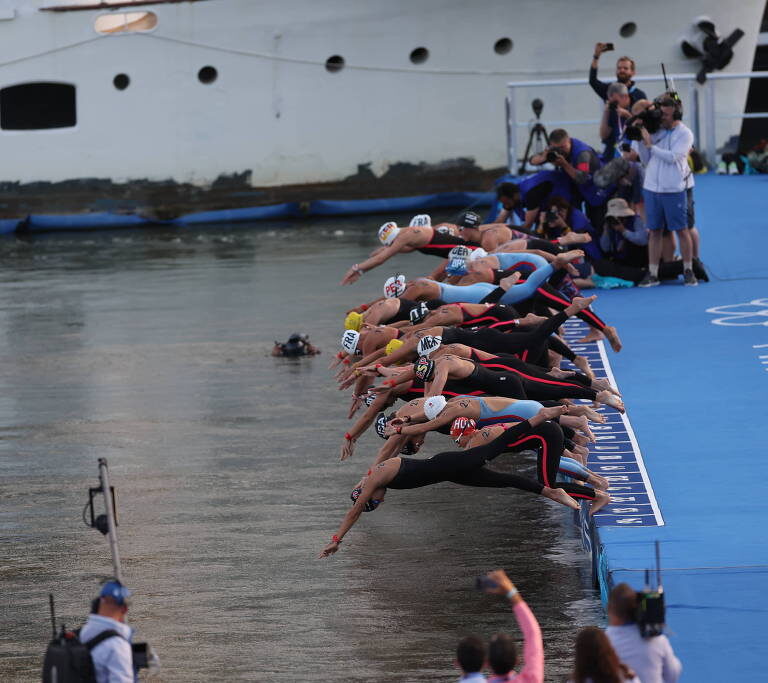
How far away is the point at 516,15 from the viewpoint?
3234cm

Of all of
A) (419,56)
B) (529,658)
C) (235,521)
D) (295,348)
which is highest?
(419,56)

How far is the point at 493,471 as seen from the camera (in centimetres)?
1093

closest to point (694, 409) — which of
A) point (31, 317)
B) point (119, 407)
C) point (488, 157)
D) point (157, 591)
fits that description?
point (157, 591)

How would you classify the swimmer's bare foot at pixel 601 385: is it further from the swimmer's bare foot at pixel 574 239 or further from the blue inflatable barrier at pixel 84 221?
the blue inflatable barrier at pixel 84 221

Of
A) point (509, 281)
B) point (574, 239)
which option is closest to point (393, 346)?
point (509, 281)

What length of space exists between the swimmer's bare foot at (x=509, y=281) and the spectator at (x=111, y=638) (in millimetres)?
7505

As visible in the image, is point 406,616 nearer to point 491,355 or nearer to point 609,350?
point 491,355

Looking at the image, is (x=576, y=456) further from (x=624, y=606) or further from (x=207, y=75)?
(x=207, y=75)

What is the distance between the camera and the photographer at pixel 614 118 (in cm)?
1736

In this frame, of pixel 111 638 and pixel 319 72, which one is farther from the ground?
pixel 319 72

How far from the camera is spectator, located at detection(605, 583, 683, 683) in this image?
7043mm

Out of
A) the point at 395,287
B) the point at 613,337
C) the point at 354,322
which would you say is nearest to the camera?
the point at 613,337

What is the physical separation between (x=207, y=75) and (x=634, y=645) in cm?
2714

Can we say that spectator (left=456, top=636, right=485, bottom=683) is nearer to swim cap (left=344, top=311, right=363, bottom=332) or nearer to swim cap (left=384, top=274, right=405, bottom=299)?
swim cap (left=344, top=311, right=363, bottom=332)
